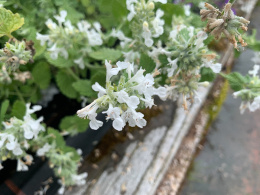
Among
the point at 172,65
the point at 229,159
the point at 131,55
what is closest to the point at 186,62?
the point at 172,65

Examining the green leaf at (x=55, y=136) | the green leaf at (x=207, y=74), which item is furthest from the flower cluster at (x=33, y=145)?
the green leaf at (x=207, y=74)

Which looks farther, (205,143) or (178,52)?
(205,143)

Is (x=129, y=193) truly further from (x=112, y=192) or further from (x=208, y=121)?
(x=208, y=121)

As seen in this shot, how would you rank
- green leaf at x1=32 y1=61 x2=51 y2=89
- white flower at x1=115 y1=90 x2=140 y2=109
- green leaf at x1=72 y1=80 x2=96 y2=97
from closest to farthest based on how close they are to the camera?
white flower at x1=115 y1=90 x2=140 y2=109
green leaf at x1=72 y1=80 x2=96 y2=97
green leaf at x1=32 y1=61 x2=51 y2=89

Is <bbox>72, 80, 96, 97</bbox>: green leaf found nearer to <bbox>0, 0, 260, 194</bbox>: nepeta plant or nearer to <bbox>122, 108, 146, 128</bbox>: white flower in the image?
<bbox>0, 0, 260, 194</bbox>: nepeta plant

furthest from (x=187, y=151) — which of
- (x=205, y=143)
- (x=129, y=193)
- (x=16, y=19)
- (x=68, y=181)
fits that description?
(x=16, y=19)

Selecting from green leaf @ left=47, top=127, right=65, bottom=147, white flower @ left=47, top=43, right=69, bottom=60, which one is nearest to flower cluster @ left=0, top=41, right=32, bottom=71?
white flower @ left=47, top=43, right=69, bottom=60
